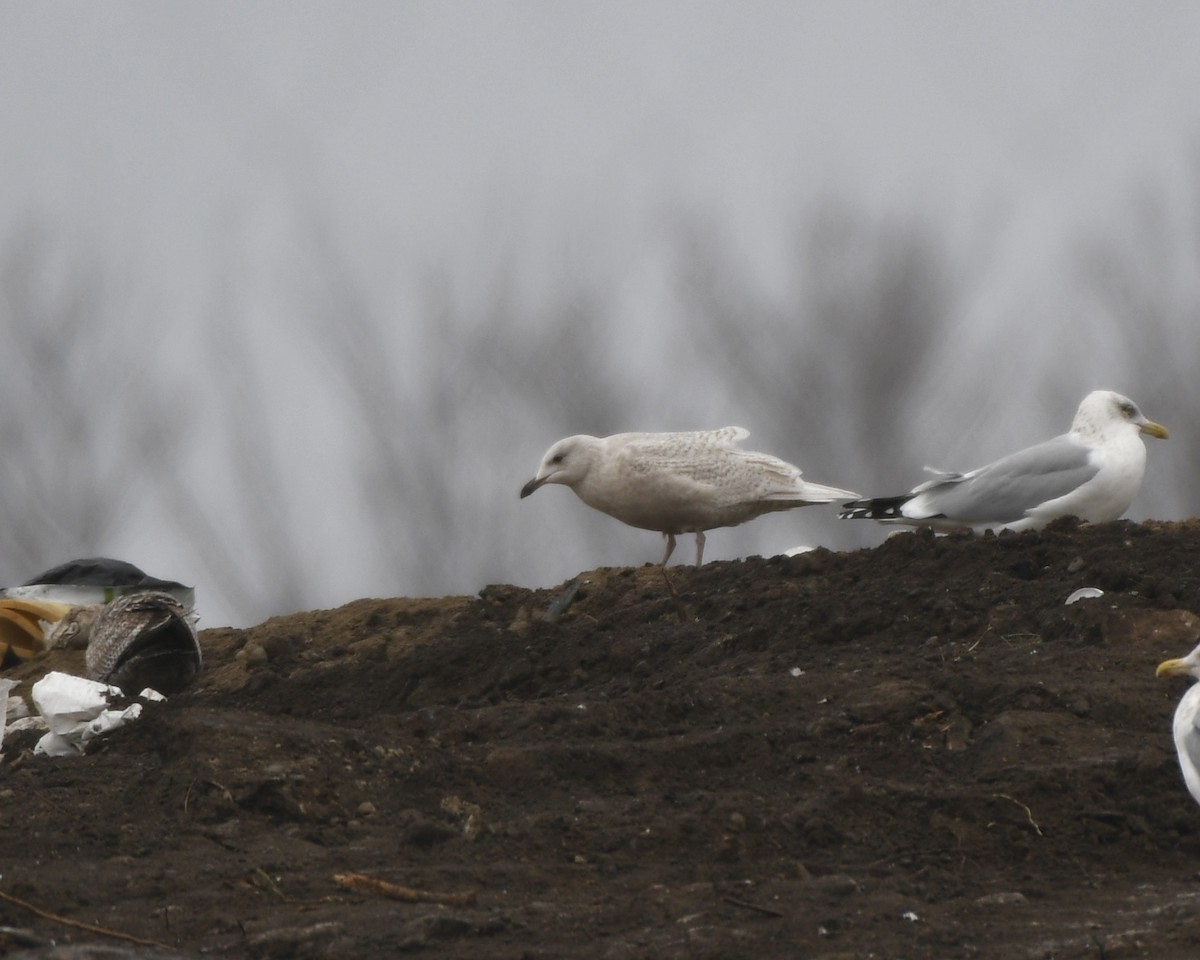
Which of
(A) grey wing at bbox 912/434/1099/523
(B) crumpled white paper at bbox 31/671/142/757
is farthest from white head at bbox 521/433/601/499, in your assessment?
(B) crumpled white paper at bbox 31/671/142/757

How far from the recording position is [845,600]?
542cm

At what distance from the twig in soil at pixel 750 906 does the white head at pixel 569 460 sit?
5.01 m

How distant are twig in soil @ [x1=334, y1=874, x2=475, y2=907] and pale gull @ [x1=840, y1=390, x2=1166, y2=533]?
4.37 meters

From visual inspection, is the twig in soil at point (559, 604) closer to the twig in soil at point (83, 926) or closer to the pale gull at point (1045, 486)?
the pale gull at point (1045, 486)

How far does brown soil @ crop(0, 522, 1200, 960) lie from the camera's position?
2.94m

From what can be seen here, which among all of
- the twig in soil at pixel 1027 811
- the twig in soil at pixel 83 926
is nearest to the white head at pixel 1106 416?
the twig in soil at pixel 1027 811

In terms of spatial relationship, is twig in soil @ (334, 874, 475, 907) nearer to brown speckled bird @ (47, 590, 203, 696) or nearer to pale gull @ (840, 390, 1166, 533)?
brown speckled bird @ (47, 590, 203, 696)

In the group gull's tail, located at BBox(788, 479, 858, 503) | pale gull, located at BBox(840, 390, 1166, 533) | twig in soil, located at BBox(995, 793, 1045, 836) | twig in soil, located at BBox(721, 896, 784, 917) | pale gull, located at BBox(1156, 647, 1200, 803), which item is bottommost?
twig in soil, located at BBox(721, 896, 784, 917)

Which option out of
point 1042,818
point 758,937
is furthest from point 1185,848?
point 758,937

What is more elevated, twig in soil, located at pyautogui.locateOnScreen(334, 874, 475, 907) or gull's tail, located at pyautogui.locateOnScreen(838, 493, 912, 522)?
A: gull's tail, located at pyautogui.locateOnScreen(838, 493, 912, 522)

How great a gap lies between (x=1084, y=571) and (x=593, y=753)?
2166 mm

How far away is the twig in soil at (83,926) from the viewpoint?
2848 millimetres

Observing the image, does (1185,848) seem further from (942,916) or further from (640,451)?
(640,451)

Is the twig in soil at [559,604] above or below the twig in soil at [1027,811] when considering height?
above
